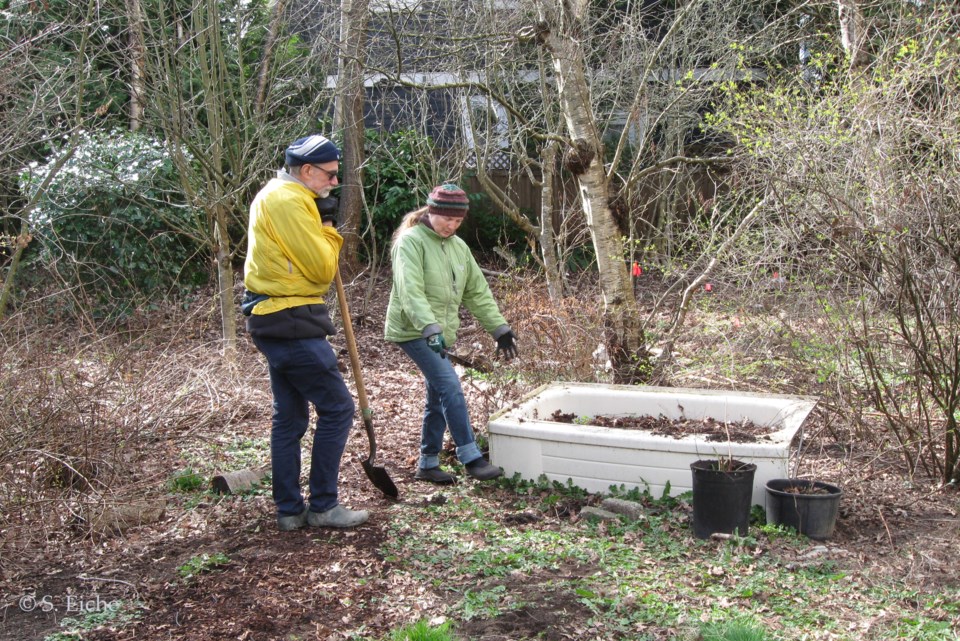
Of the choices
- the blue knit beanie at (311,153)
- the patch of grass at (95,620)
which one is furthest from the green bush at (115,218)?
the patch of grass at (95,620)

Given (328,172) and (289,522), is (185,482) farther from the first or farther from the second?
(328,172)

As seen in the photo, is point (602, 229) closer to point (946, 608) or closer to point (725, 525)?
point (725, 525)

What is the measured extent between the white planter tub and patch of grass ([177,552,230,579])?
1925mm

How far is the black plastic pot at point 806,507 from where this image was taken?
177 inches

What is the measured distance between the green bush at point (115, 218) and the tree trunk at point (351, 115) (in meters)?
2.14

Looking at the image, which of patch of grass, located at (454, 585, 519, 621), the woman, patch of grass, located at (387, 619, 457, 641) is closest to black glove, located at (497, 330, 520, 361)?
the woman

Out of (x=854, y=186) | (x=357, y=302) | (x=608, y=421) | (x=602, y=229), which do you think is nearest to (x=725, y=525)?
(x=608, y=421)

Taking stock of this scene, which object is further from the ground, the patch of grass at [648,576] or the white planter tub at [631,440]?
the white planter tub at [631,440]

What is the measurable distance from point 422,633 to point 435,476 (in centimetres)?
212

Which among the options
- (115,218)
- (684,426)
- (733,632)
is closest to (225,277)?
(115,218)

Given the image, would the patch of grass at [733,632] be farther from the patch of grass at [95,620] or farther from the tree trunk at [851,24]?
the tree trunk at [851,24]

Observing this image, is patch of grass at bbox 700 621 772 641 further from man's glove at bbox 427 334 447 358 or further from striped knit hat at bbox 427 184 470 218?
striped knit hat at bbox 427 184 470 218

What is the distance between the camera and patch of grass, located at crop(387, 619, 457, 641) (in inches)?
134

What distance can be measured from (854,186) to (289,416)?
340 cm
